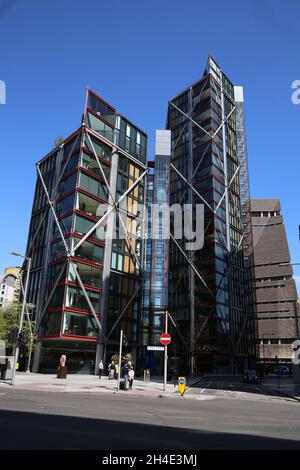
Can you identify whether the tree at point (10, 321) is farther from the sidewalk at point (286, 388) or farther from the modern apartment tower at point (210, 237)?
the modern apartment tower at point (210, 237)

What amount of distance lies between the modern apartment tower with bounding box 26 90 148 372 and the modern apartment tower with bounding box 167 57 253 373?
20478mm

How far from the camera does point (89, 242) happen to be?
176ft

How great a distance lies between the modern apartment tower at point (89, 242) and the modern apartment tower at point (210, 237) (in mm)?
20478

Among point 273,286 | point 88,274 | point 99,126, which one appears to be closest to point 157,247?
point 99,126

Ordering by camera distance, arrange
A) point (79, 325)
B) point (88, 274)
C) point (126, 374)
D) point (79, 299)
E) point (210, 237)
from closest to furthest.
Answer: point (126, 374), point (79, 325), point (79, 299), point (88, 274), point (210, 237)

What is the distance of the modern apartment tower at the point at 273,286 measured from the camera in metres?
117

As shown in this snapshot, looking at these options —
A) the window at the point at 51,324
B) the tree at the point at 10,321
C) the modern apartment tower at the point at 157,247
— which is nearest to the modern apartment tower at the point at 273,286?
the modern apartment tower at the point at 157,247

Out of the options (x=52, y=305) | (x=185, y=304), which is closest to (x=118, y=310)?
(x=52, y=305)

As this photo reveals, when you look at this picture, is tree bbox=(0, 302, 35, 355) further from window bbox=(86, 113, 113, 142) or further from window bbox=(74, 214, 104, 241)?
window bbox=(86, 113, 113, 142)

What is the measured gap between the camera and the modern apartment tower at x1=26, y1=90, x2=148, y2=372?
50.8 metres

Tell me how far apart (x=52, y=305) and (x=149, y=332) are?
1435 inches

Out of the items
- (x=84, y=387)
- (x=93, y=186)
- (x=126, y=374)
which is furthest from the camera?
(x=93, y=186)

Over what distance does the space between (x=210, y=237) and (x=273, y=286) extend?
56.8 meters

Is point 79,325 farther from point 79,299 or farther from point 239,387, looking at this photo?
point 239,387
